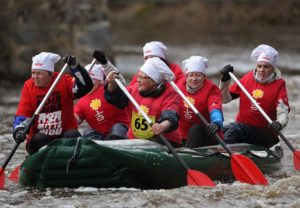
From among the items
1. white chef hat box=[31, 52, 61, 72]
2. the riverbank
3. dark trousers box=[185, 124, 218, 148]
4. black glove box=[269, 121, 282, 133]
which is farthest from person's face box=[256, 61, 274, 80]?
the riverbank

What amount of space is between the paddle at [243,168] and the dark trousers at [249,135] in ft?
4.11

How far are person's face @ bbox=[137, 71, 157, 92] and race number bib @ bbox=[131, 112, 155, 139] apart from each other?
29cm

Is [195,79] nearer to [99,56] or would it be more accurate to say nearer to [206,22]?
[99,56]

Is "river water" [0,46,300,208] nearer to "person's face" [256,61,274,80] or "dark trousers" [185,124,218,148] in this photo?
"dark trousers" [185,124,218,148]

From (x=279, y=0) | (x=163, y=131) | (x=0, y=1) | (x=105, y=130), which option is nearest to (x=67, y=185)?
(x=163, y=131)

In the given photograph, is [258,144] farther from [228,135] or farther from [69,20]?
[69,20]

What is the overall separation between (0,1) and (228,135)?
31.5 feet

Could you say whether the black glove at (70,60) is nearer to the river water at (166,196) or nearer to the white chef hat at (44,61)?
the white chef hat at (44,61)

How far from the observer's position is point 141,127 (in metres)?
9.14

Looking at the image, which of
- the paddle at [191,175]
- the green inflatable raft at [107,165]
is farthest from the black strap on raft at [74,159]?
the paddle at [191,175]

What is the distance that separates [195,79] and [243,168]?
1.37 metres

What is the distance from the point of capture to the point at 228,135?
414 inches

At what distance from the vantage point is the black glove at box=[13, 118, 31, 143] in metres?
8.64

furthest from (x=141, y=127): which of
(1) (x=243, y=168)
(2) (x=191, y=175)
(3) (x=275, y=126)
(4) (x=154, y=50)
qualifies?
(4) (x=154, y=50)
